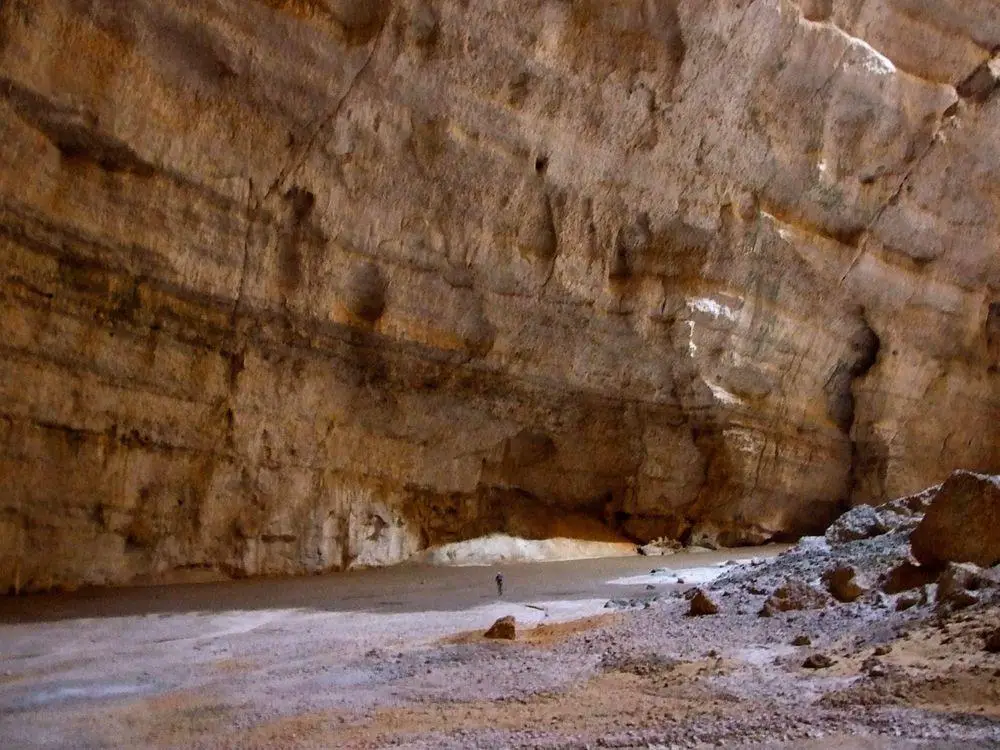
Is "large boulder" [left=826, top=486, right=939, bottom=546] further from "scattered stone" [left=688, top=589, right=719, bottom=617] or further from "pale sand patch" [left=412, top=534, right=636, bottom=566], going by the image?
"pale sand patch" [left=412, top=534, right=636, bottom=566]

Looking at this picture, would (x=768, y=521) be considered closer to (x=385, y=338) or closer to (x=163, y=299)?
(x=385, y=338)

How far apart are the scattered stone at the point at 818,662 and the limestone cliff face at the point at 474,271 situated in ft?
21.3

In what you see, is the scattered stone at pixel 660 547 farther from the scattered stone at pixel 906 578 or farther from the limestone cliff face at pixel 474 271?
the scattered stone at pixel 906 578

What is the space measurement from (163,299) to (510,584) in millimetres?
4400

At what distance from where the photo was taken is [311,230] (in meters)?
8.57

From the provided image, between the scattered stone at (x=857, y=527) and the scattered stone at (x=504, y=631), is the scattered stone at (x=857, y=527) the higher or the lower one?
the higher one

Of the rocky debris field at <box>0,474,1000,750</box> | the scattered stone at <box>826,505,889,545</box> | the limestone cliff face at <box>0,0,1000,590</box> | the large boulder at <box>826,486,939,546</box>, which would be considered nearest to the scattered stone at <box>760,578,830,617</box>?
the rocky debris field at <box>0,474,1000,750</box>

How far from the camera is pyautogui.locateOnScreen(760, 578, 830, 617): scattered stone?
3.71 metres

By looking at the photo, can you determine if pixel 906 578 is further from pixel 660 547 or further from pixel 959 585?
pixel 660 547

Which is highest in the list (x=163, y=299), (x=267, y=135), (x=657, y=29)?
(x=657, y=29)

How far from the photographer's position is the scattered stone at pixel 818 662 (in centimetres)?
275

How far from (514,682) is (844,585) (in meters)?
1.84

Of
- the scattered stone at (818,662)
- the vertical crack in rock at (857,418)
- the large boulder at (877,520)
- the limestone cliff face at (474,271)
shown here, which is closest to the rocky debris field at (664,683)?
the scattered stone at (818,662)

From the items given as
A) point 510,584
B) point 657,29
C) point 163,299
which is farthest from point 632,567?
point 657,29
